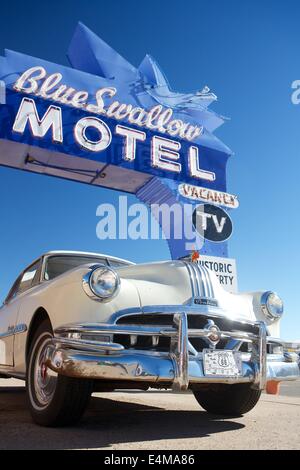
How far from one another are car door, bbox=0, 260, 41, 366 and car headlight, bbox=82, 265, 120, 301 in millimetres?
1275

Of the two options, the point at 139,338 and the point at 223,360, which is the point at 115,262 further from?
the point at 223,360

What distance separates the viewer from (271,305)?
4.31 meters

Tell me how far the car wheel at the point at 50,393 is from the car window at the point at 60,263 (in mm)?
983

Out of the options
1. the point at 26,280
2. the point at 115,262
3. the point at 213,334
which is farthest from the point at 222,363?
the point at 26,280

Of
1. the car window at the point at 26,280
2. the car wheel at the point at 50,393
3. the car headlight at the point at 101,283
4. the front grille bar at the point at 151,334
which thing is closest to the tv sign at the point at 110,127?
the car window at the point at 26,280

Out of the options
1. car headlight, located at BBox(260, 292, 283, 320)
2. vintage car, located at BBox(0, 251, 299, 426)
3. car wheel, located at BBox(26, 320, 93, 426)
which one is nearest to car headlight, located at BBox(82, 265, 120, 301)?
vintage car, located at BBox(0, 251, 299, 426)

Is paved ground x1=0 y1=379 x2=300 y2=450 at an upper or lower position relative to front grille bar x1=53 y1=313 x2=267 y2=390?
lower

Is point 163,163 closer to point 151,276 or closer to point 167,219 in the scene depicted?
A: point 167,219

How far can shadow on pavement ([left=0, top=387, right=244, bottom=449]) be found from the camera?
2.97 meters

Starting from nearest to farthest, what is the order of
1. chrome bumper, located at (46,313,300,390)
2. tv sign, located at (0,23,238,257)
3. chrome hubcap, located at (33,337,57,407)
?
chrome bumper, located at (46,313,300,390) < chrome hubcap, located at (33,337,57,407) < tv sign, located at (0,23,238,257)

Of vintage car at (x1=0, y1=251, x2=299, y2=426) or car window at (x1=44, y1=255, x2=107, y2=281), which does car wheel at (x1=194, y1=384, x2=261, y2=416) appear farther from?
car window at (x1=44, y1=255, x2=107, y2=281)

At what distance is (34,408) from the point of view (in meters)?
3.62

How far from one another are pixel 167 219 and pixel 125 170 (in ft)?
6.23

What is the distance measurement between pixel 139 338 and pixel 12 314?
6.10 ft
